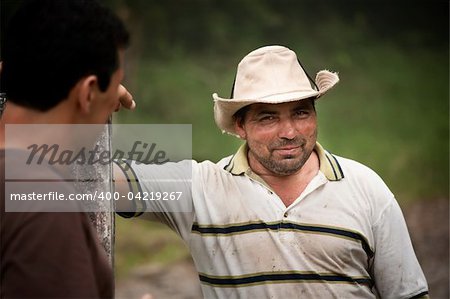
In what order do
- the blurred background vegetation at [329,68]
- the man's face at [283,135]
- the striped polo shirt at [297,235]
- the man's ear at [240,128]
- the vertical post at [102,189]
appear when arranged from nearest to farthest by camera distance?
1. the vertical post at [102,189]
2. the striped polo shirt at [297,235]
3. the man's face at [283,135]
4. the man's ear at [240,128]
5. the blurred background vegetation at [329,68]

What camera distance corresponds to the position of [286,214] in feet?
8.69

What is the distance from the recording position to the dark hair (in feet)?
4.88

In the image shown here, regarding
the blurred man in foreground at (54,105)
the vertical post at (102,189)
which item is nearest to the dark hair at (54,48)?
the blurred man in foreground at (54,105)

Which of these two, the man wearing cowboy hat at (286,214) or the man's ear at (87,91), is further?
the man wearing cowboy hat at (286,214)

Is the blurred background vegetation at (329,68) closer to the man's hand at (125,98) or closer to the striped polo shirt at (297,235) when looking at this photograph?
the striped polo shirt at (297,235)

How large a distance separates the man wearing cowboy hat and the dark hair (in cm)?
113

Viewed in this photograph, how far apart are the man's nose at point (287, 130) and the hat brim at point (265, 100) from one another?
0.10 meters

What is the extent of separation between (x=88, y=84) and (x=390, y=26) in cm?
474

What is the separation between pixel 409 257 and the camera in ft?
8.74

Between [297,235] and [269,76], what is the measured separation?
0.59 metres

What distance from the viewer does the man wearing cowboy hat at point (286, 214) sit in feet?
8.55

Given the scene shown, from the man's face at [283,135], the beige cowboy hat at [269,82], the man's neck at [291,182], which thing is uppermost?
the beige cowboy hat at [269,82]
